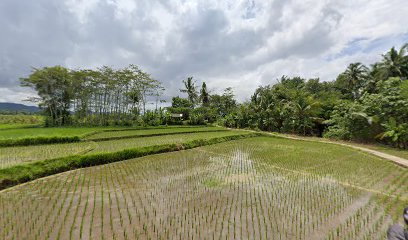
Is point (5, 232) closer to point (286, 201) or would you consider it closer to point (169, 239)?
point (169, 239)

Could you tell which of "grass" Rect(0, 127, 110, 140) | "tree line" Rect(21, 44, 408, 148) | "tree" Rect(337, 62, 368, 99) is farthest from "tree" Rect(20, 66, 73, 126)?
"tree" Rect(337, 62, 368, 99)

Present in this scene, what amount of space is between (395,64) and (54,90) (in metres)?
35.5

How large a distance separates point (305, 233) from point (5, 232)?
5077 mm

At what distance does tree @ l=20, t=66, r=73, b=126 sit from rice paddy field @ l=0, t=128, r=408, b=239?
1678 cm

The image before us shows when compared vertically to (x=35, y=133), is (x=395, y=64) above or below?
above

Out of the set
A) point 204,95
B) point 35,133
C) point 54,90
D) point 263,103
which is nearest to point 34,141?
point 35,133

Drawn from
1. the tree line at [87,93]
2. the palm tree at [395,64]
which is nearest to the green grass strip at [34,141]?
the tree line at [87,93]

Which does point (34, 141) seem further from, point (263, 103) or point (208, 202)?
point (263, 103)

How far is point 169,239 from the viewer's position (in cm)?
315

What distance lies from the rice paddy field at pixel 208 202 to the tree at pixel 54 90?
55.1ft

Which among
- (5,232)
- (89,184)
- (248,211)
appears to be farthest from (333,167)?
(5,232)

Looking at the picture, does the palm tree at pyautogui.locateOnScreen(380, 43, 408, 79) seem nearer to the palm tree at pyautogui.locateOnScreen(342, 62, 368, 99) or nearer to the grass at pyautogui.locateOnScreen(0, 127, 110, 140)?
the palm tree at pyautogui.locateOnScreen(342, 62, 368, 99)

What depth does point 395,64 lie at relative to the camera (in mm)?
19578

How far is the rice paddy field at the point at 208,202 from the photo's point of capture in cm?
→ 340
